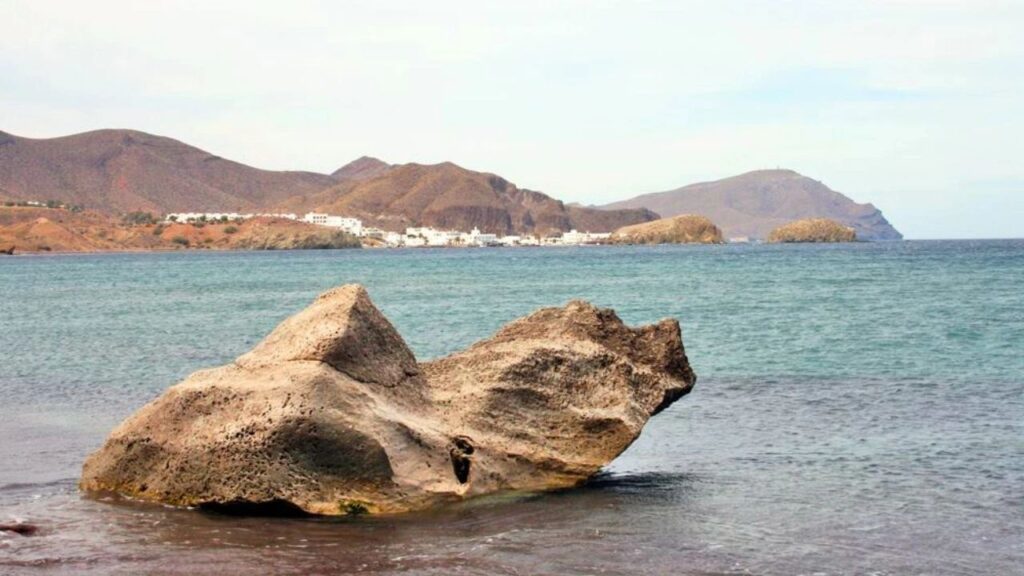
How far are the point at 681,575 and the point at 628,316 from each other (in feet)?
111

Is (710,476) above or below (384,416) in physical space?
below

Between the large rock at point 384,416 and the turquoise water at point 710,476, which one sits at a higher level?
the large rock at point 384,416

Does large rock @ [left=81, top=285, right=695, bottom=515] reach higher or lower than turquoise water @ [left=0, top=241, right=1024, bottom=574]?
higher

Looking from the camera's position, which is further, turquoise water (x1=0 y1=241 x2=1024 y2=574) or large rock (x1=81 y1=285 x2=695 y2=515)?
large rock (x1=81 y1=285 x2=695 y2=515)

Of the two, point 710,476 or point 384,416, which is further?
point 710,476

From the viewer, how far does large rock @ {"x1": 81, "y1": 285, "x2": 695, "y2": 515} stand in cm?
1195

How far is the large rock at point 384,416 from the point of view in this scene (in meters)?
12.0

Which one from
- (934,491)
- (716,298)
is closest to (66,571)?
(934,491)

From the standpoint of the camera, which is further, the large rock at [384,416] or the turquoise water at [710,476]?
the large rock at [384,416]

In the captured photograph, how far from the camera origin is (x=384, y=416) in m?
12.4

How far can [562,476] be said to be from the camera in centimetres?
1379

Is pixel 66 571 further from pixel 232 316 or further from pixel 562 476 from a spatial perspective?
pixel 232 316

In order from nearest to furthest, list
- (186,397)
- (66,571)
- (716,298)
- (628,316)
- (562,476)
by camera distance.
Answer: (66,571)
(186,397)
(562,476)
(628,316)
(716,298)

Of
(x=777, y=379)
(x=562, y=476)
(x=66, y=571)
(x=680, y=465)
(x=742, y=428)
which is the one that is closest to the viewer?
(x=66, y=571)
